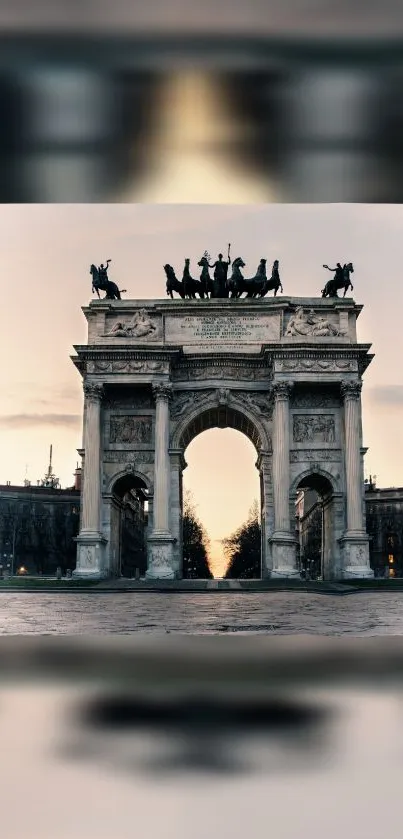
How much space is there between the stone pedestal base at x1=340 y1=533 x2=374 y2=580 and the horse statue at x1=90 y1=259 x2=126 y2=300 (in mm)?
11291

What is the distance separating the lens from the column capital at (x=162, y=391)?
29.0 metres

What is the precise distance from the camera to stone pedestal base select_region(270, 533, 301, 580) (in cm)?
2730

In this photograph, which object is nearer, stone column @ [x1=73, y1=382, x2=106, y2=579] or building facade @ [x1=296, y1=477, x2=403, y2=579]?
stone column @ [x1=73, y1=382, x2=106, y2=579]

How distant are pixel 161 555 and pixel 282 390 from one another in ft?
21.8

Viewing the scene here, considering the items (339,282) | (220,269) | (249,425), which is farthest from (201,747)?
(339,282)

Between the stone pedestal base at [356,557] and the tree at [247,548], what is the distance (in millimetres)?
25485

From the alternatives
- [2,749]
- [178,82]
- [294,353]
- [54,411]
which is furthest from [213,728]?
[294,353]

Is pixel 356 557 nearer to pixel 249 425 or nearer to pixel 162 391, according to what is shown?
pixel 249 425

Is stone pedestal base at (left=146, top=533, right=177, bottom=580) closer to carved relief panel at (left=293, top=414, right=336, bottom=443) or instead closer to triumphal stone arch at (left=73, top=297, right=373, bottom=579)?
triumphal stone arch at (left=73, top=297, right=373, bottom=579)

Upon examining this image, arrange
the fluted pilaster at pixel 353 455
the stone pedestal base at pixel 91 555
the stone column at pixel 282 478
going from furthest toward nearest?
the fluted pilaster at pixel 353 455 → the stone column at pixel 282 478 → the stone pedestal base at pixel 91 555

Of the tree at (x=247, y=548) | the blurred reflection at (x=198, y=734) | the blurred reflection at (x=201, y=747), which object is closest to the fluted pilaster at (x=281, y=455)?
the blurred reflection at (x=201, y=747)

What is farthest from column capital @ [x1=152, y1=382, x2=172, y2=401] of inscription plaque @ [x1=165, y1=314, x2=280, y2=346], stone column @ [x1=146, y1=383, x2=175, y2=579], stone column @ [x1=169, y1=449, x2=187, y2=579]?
stone column @ [x1=169, y1=449, x2=187, y2=579]

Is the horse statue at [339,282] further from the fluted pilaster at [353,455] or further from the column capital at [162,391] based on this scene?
the column capital at [162,391]

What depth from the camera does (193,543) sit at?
176ft
